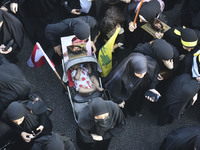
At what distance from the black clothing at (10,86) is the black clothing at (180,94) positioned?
2332 mm

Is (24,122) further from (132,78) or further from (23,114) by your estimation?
(132,78)

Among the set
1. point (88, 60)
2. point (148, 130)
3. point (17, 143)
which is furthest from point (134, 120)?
point (17, 143)

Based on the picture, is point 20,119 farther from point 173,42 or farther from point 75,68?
point 173,42

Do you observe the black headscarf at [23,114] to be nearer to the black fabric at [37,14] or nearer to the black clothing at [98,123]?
the black clothing at [98,123]

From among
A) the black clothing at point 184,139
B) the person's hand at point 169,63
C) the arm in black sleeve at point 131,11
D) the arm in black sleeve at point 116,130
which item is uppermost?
the arm in black sleeve at point 131,11

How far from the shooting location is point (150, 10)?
12.6 feet

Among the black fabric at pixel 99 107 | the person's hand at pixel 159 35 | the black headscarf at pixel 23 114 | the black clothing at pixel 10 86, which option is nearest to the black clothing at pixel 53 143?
the black headscarf at pixel 23 114

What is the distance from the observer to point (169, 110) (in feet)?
12.2

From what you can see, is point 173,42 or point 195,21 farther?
point 195,21

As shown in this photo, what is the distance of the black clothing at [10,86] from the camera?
3.36 m

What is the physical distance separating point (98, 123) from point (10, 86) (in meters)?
1.46

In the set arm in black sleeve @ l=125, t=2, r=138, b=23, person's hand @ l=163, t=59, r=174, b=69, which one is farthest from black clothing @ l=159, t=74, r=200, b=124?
arm in black sleeve @ l=125, t=2, r=138, b=23

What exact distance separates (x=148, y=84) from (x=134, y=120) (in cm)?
104

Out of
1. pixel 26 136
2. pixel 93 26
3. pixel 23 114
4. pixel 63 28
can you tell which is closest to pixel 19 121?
pixel 23 114
